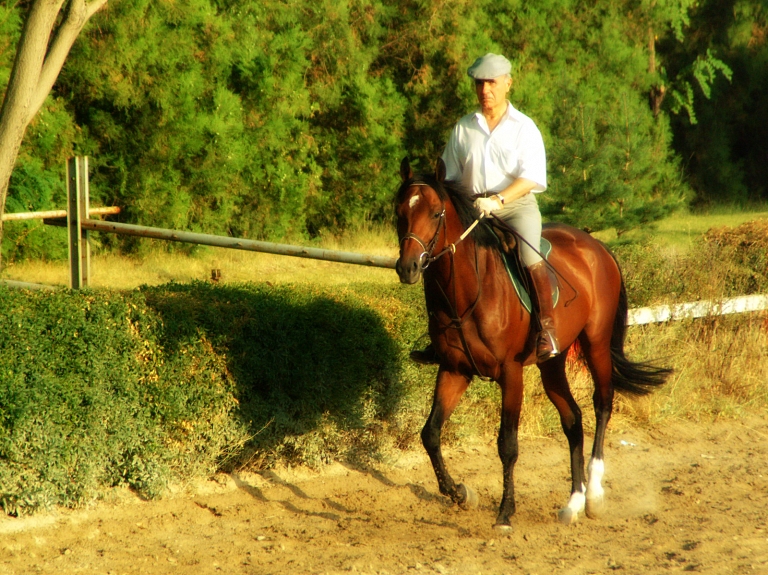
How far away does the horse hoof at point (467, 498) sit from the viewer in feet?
19.0

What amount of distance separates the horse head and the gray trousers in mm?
719

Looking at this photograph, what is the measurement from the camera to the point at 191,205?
1416 cm

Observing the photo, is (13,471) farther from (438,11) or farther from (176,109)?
(438,11)

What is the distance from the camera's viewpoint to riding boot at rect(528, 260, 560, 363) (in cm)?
556

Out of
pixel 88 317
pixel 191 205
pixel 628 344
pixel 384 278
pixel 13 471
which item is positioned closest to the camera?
pixel 13 471

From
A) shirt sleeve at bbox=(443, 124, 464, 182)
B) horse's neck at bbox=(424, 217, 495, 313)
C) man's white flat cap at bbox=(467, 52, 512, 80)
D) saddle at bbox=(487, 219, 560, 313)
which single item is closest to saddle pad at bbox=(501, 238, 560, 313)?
saddle at bbox=(487, 219, 560, 313)

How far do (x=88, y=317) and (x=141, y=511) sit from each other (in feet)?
4.30

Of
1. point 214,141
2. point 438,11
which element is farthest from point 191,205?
point 438,11

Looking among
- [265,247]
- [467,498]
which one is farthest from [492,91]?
[467,498]

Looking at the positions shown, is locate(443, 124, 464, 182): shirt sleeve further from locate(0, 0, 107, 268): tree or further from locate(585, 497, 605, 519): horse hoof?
locate(0, 0, 107, 268): tree

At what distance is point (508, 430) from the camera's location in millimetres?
5637

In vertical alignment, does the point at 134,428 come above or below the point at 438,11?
below

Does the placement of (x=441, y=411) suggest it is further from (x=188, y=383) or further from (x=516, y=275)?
(x=188, y=383)

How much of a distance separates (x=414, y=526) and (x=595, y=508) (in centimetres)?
130
